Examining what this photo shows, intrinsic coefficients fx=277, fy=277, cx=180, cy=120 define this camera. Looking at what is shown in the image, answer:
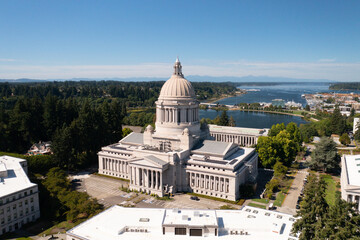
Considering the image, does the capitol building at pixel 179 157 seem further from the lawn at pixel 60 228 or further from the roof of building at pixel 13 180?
the roof of building at pixel 13 180

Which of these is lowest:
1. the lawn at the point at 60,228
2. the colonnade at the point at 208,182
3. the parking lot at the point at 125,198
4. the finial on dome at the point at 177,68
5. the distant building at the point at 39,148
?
the lawn at the point at 60,228

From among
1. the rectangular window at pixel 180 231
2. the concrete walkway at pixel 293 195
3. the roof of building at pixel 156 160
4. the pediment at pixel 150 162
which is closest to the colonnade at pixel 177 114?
the roof of building at pixel 156 160

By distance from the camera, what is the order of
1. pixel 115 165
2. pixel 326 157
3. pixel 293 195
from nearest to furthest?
pixel 293 195 < pixel 115 165 < pixel 326 157

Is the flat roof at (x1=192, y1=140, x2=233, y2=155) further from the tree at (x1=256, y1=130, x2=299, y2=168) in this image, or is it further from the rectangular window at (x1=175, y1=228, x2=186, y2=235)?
the rectangular window at (x1=175, y1=228, x2=186, y2=235)

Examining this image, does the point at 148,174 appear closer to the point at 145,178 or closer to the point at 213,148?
the point at 145,178

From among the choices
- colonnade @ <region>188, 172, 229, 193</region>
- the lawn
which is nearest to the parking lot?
colonnade @ <region>188, 172, 229, 193</region>

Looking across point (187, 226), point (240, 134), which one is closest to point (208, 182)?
point (187, 226)

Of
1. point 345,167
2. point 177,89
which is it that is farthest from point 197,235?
point 177,89
